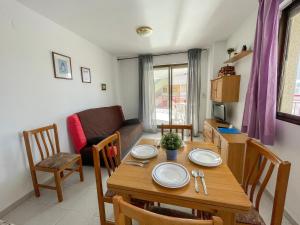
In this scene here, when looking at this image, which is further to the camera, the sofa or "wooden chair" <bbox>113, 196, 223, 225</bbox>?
the sofa

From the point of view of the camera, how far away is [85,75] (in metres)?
2.91

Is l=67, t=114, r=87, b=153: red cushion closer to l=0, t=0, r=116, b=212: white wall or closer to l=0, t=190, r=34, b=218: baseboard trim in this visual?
l=0, t=0, r=116, b=212: white wall

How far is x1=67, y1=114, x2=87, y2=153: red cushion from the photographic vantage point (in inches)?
93.2

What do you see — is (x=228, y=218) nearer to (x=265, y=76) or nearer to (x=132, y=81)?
(x=265, y=76)

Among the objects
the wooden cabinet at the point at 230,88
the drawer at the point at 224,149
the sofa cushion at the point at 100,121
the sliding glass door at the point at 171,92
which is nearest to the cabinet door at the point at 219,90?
the wooden cabinet at the point at 230,88

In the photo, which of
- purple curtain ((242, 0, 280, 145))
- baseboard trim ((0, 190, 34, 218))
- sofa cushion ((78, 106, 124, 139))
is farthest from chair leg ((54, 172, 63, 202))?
purple curtain ((242, 0, 280, 145))

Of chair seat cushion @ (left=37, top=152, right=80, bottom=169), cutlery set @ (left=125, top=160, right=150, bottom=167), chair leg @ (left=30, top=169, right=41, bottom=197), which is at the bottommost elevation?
chair leg @ (left=30, top=169, right=41, bottom=197)

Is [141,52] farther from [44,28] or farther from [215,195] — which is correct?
[215,195]

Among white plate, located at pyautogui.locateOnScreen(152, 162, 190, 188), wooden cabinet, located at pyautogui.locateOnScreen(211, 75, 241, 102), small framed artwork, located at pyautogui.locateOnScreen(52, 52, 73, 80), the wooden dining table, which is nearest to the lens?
the wooden dining table

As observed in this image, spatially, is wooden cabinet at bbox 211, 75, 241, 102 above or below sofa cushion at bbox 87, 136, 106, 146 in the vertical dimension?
above

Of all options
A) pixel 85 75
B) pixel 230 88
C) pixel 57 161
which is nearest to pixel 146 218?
pixel 57 161

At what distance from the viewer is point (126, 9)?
1893mm

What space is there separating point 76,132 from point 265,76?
2.74 metres

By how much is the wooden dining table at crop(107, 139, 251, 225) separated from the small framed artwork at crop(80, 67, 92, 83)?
2355 millimetres
